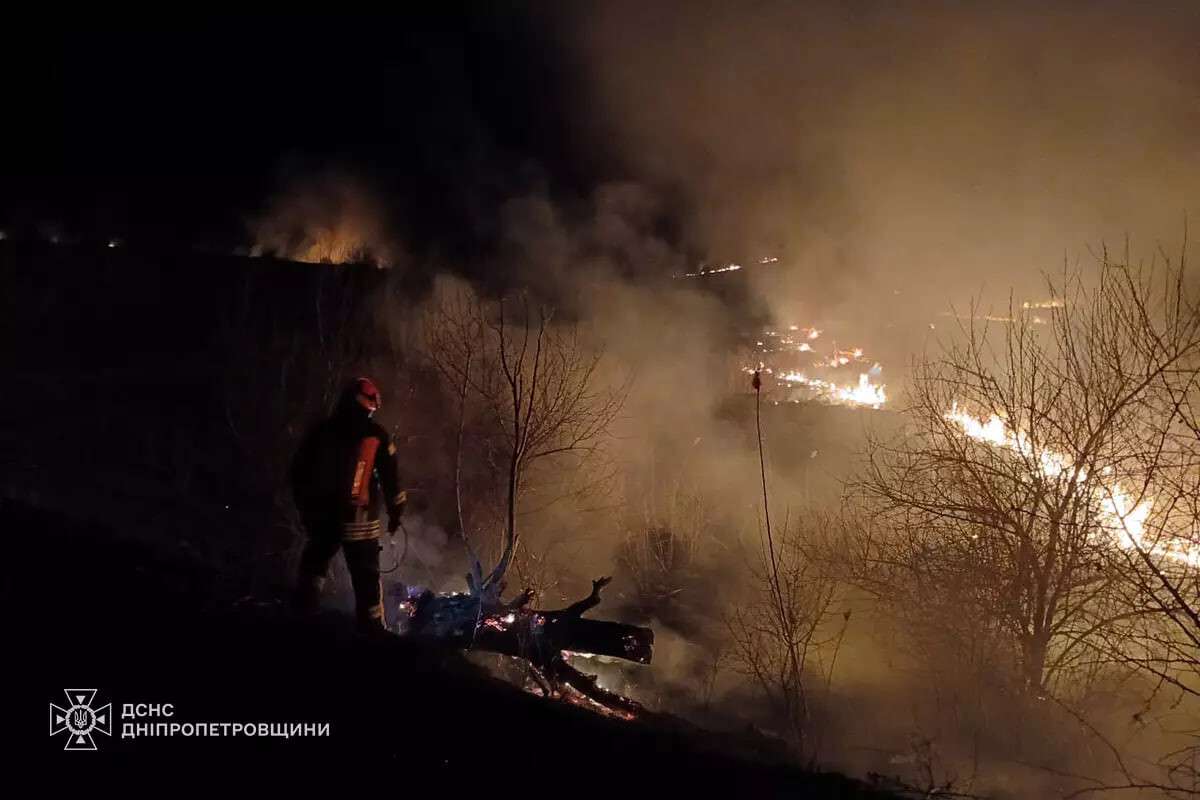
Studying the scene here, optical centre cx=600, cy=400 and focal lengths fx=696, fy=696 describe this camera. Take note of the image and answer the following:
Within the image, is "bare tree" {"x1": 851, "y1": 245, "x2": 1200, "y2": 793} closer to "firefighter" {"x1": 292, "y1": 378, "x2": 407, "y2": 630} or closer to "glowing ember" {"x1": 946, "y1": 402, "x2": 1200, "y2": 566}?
"glowing ember" {"x1": 946, "y1": 402, "x2": 1200, "y2": 566}

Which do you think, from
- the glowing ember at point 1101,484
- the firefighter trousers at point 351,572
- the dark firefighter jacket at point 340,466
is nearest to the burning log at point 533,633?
the firefighter trousers at point 351,572

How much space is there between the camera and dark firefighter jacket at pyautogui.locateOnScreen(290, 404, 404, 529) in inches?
176

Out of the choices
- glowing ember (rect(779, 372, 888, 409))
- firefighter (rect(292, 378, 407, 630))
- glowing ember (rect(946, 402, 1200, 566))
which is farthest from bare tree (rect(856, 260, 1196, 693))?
glowing ember (rect(779, 372, 888, 409))

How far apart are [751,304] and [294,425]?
13.5m

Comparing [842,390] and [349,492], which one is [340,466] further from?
[842,390]

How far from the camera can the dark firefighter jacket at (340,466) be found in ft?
14.7

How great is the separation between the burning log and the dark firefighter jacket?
2219mm

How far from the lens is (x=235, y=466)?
36.1 feet

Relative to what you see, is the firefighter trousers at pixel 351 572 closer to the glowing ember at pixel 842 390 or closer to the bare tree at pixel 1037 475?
the bare tree at pixel 1037 475

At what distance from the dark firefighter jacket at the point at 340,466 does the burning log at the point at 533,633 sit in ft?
7.28

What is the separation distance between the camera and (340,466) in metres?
4.47

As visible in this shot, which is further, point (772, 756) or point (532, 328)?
point (532, 328)

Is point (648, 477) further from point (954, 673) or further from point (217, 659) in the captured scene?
point (217, 659)

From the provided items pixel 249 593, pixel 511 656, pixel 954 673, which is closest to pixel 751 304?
pixel 954 673
